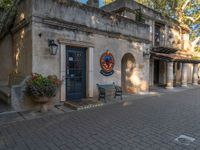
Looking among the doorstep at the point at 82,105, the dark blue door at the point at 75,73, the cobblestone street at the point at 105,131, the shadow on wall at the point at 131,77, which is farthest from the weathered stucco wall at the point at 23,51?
the shadow on wall at the point at 131,77

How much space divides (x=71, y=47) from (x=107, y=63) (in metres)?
2.08

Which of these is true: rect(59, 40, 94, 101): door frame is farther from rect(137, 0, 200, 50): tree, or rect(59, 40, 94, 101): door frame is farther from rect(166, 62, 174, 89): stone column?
rect(137, 0, 200, 50): tree

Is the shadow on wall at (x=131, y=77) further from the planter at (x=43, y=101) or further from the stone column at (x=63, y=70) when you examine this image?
the planter at (x=43, y=101)

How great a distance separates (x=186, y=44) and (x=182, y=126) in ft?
54.2

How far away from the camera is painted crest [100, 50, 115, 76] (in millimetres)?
8170

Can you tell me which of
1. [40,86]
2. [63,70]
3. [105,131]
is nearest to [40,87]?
Result: [40,86]

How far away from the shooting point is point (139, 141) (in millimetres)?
3670

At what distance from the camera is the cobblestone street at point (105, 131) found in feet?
11.4

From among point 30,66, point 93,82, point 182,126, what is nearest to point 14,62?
point 30,66

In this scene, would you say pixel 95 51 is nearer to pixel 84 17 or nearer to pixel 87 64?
pixel 87 64

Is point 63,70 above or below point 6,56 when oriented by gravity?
below

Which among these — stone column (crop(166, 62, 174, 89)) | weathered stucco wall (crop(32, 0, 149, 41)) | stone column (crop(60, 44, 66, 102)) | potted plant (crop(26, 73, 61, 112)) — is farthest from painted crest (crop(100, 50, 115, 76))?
stone column (crop(166, 62, 174, 89))

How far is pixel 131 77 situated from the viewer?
1041 centimetres

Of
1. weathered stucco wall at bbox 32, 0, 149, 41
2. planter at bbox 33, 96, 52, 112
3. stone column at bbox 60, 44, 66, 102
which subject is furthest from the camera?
stone column at bbox 60, 44, 66, 102
